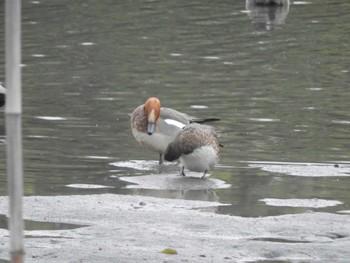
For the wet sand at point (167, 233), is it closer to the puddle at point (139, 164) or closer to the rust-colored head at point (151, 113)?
the puddle at point (139, 164)

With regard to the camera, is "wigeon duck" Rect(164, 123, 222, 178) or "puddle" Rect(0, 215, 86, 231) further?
"wigeon duck" Rect(164, 123, 222, 178)

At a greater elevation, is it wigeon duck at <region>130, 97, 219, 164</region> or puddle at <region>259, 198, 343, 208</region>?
wigeon duck at <region>130, 97, 219, 164</region>

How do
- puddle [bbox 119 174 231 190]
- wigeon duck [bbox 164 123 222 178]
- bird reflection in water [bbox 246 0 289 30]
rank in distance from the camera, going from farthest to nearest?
bird reflection in water [bbox 246 0 289 30], wigeon duck [bbox 164 123 222 178], puddle [bbox 119 174 231 190]

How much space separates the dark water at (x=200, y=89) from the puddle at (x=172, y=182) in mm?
172

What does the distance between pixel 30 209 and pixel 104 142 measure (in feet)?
15.6

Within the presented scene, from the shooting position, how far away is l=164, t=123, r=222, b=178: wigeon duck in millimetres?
12680

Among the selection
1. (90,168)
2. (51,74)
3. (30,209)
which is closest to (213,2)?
(51,74)

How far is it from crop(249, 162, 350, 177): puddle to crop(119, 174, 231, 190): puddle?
0.88 m

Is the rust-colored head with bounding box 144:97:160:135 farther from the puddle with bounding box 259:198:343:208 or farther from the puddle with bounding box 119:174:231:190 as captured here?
the puddle with bounding box 259:198:343:208

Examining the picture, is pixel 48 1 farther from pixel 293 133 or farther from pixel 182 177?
pixel 182 177

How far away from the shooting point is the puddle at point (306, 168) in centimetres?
1303

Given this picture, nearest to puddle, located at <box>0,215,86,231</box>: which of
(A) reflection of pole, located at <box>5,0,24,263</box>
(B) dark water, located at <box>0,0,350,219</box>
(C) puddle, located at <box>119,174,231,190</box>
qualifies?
(B) dark water, located at <box>0,0,350,219</box>

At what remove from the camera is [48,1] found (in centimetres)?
3381

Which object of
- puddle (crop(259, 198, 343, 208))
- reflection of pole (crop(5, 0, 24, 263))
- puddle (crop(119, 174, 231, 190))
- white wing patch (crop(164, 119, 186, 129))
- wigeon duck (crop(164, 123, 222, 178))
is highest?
reflection of pole (crop(5, 0, 24, 263))
